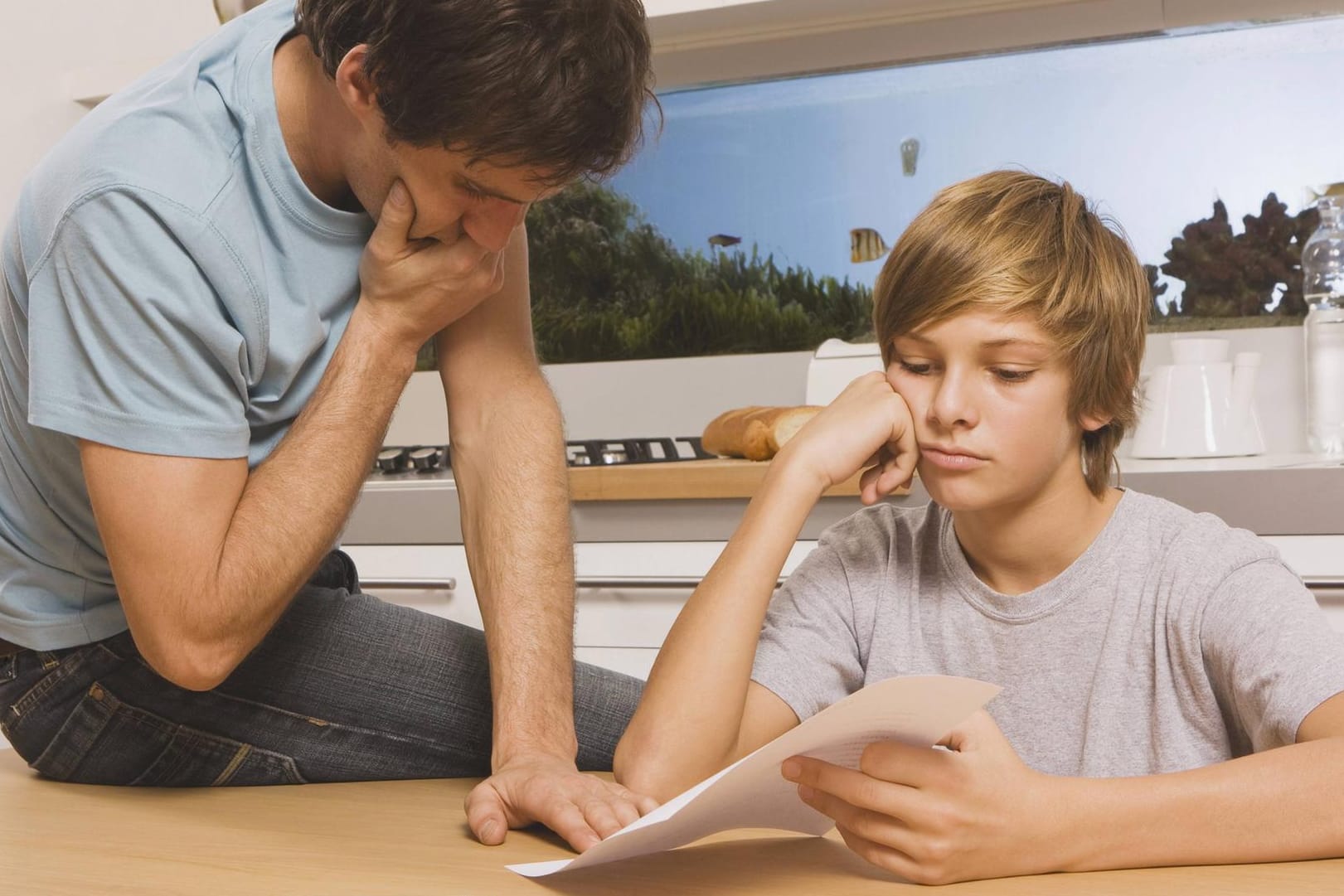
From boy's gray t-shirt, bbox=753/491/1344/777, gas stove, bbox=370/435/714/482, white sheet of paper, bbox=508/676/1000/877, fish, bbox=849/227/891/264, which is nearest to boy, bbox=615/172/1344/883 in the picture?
boy's gray t-shirt, bbox=753/491/1344/777

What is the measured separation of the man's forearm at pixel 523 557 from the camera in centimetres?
112

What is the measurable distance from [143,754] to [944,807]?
0.80 meters

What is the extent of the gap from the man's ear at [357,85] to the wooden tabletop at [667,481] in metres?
1.13

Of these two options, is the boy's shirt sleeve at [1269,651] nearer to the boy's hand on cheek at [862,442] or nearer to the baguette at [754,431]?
the boy's hand on cheek at [862,442]

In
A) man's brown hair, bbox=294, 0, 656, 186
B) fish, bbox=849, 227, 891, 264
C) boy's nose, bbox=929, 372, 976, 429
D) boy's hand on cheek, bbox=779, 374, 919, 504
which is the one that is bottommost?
boy's hand on cheek, bbox=779, 374, 919, 504

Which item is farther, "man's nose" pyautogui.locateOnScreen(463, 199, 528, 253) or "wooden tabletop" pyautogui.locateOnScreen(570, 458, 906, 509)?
"wooden tabletop" pyautogui.locateOnScreen(570, 458, 906, 509)

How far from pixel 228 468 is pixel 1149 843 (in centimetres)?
71

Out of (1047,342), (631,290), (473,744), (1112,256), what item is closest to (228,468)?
(473,744)

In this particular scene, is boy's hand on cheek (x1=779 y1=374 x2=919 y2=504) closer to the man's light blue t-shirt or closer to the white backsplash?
the man's light blue t-shirt

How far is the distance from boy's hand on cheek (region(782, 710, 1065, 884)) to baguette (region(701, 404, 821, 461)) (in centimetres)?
144

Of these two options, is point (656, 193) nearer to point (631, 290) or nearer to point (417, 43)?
point (631, 290)

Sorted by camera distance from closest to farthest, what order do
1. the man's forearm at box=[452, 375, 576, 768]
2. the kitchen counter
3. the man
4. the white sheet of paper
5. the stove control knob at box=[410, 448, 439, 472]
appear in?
the white sheet of paper → the man → the man's forearm at box=[452, 375, 576, 768] → the kitchen counter → the stove control knob at box=[410, 448, 439, 472]

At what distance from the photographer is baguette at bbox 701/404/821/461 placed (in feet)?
7.48

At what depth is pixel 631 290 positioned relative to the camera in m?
2.99
